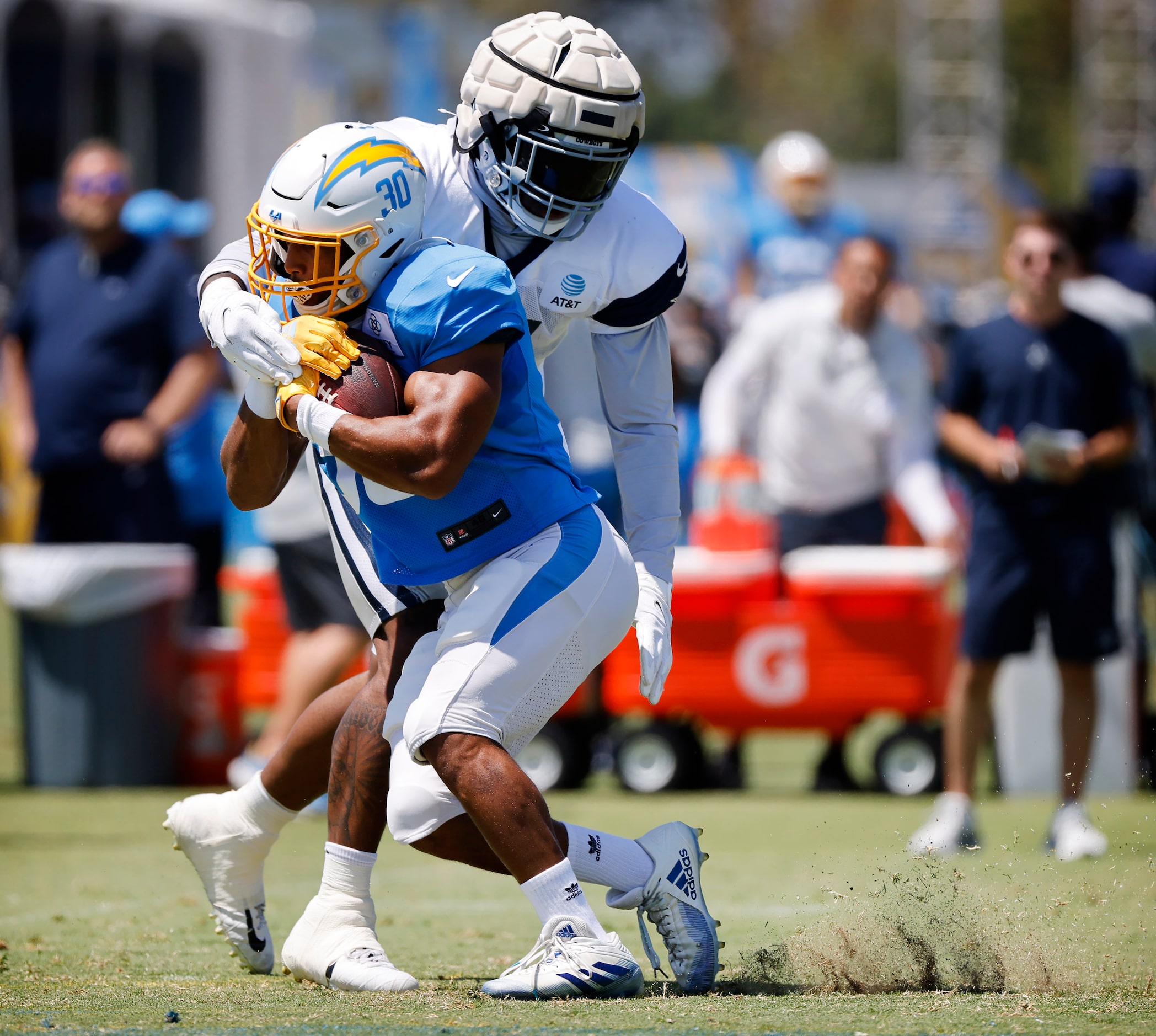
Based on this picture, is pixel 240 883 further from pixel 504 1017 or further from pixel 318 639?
pixel 318 639

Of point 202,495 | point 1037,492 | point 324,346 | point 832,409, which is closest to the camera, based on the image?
point 324,346

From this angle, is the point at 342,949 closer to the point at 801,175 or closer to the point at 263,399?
the point at 263,399

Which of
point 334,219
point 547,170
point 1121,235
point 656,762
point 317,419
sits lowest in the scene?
point 656,762

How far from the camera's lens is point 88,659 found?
24.2 feet

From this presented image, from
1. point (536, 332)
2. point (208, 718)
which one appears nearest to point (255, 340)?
point (536, 332)

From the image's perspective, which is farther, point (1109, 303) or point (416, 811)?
point (1109, 303)

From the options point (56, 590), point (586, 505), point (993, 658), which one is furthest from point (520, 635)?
point (56, 590)

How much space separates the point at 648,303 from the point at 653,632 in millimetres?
699

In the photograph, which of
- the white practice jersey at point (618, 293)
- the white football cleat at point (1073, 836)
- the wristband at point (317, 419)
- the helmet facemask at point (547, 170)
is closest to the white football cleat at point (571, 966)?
the white practice jersey at point (618, 293)

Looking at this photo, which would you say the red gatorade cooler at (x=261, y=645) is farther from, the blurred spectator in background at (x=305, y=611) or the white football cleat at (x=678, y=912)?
the white football cleat at (x=678, y=912)

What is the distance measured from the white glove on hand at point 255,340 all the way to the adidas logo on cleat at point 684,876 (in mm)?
1266

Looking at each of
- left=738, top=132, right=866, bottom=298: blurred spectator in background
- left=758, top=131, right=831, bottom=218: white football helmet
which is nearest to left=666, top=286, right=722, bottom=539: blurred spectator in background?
left=738, top=132, right=866, bottom=298: blurred spectator in background

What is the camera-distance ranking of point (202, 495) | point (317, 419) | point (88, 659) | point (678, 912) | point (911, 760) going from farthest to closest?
point (202, 495), point (911, 760), point (88, 659), point (678, 912), point (317, 419)

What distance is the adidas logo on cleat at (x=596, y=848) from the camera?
150 inches
